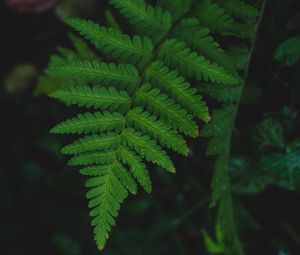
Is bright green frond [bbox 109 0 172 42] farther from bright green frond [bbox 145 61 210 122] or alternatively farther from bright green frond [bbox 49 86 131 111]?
bright green frond [bbox 49 86 131 111]

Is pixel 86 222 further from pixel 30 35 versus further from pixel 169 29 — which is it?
pixel 169 29

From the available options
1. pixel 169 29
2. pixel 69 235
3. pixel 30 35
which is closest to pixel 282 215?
pixel 169 29

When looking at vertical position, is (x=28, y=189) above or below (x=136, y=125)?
below

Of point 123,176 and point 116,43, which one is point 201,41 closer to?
point 116,43

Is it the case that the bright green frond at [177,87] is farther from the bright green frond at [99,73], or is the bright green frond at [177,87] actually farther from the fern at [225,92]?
the fern at [225,92]

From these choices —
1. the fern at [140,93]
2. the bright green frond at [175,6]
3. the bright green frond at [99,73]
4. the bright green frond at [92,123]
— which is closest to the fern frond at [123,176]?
the fern at [140,93]

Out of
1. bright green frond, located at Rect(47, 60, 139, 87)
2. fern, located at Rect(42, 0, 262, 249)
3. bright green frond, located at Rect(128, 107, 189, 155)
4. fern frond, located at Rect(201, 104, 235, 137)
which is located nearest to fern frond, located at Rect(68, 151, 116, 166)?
fern, located at Rect(42, 0, 262, 249)


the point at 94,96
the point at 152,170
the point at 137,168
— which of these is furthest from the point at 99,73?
the point at 152,170

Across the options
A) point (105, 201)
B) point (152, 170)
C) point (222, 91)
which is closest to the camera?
point (105, 201)
